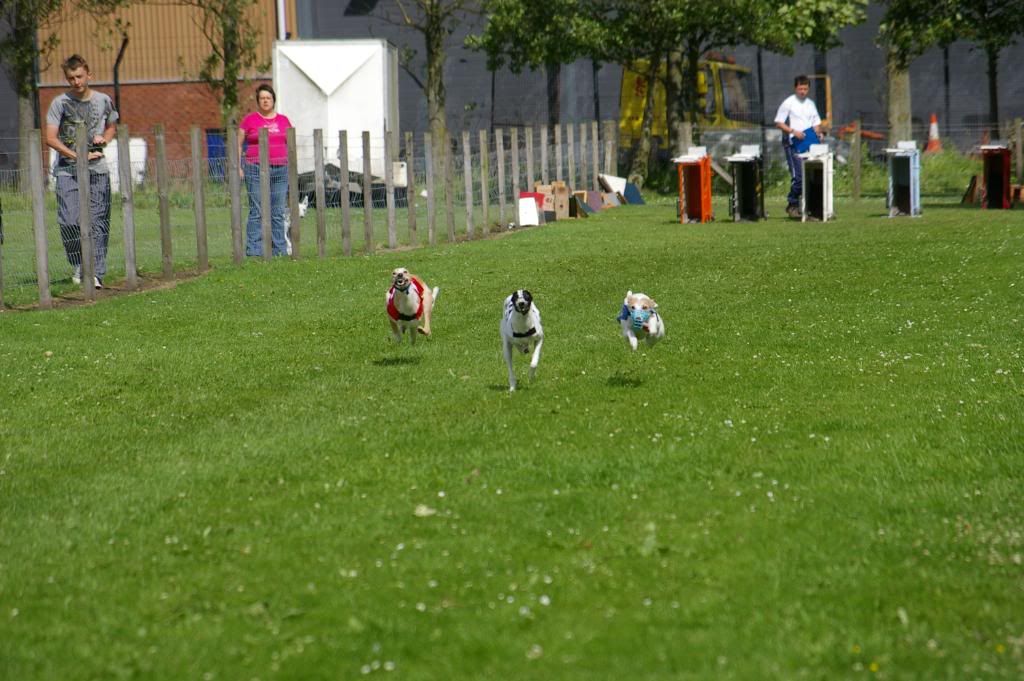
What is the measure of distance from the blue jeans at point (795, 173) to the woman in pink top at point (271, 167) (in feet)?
29.7

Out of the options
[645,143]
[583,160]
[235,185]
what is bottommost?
[235,185]

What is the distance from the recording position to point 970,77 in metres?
47.5

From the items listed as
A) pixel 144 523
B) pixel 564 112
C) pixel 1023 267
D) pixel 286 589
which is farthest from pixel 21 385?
pixel 564 112

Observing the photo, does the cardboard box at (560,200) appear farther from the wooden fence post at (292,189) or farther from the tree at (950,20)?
the wooden fence post at (292,189)

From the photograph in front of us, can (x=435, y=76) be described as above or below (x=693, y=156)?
above

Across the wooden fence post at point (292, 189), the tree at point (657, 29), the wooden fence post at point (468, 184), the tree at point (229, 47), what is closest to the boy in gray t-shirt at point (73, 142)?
the wooden fence post at point (292, 189)

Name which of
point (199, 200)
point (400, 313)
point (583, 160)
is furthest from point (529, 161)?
point (400, 313)

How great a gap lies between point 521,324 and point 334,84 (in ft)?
84.4

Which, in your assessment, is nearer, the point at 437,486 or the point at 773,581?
the point at 773,581

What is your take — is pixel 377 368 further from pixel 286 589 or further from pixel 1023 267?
pixel 1023 267

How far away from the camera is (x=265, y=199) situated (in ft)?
68.8

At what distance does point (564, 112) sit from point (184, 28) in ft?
40.9

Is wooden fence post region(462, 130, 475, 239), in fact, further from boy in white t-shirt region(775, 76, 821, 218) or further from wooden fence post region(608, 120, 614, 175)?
wooden fence post region(608, 120, 614, 175)

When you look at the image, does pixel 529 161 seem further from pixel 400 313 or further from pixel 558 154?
pixel 400 313
